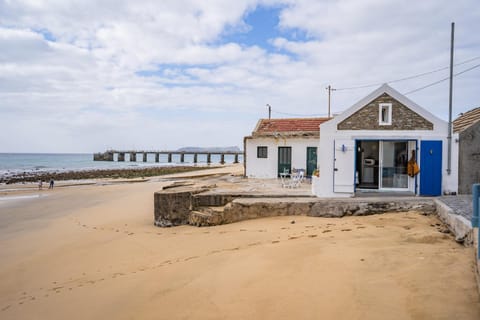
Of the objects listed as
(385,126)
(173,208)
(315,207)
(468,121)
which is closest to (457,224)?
(315,207)

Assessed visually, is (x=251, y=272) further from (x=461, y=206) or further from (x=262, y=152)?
(x=262, y=152)

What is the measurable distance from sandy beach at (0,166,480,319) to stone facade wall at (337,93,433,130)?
3502 millimetres

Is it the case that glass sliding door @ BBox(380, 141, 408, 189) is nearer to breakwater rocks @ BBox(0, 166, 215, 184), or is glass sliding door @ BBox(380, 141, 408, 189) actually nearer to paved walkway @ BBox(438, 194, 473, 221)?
paved walkway @ BBox(438, 194, 473, 221)

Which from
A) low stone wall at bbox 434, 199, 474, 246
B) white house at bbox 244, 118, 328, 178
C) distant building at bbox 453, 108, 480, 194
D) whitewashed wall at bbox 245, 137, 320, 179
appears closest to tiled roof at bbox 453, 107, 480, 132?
distant building at bbox 453, 108, 480, 194

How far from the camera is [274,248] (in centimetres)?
743

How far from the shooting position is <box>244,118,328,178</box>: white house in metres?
19.5

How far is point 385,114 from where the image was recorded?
39.7 feet

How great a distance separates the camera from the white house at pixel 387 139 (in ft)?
38.9

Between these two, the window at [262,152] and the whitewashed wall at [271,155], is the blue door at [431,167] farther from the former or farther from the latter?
the window at [262,152]

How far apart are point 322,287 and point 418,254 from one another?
85.9 inches

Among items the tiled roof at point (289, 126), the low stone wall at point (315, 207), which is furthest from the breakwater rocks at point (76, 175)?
the low stone wall at point (315, 207)

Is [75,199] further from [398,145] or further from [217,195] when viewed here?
[398,145]

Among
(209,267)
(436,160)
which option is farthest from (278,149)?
(209,267)

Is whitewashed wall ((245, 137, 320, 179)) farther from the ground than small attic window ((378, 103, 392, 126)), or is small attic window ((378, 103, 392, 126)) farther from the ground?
small attic window ((378, 103, 392, 126))
